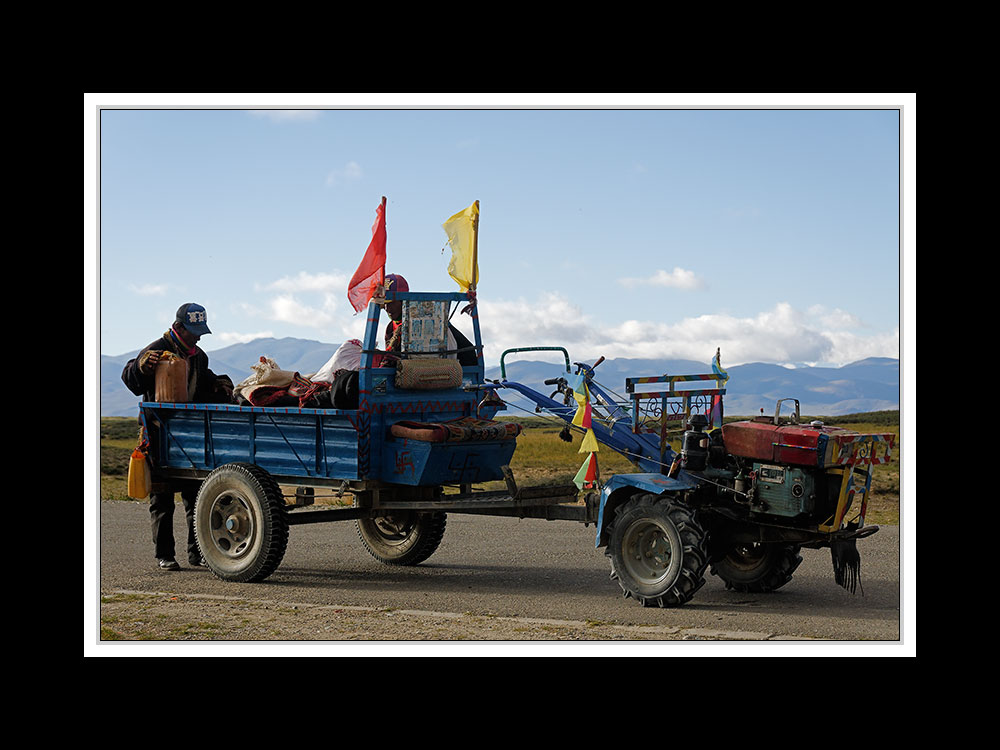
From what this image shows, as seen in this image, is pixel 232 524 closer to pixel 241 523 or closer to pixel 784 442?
pixel 241 523

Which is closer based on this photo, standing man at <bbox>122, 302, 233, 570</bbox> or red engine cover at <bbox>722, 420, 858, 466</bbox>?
red engine cover at <bbox>722, 420, 858, 466</bbox>

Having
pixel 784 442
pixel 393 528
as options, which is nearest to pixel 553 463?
pixel 393 528

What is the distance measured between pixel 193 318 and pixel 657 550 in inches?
217

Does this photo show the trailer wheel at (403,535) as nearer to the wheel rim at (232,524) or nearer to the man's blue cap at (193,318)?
the wheel rim at (232,524)

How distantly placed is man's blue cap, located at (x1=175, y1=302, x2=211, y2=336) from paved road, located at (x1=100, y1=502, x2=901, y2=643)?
98.3 inches

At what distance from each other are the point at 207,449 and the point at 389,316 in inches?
95.2

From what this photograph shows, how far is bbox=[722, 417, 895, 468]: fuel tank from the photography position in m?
10.7

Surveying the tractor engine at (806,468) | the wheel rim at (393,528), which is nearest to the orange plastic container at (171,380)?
the wheel rim at (393,528)

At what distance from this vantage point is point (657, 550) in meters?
11.3

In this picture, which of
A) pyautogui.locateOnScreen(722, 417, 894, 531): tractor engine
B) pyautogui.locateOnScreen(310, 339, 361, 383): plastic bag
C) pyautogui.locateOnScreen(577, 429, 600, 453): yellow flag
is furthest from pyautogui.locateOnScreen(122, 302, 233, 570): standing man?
pyautogui.locateOnScreen(722, 417, 894, 531): tractor engine

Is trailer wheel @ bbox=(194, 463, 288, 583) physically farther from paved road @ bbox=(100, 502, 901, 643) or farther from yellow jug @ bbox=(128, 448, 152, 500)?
yellow jug @ bbox=(128, 448, 152, 500)

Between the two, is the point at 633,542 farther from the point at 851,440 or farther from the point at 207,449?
the point at 207,449

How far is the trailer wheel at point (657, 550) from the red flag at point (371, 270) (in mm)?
3211
